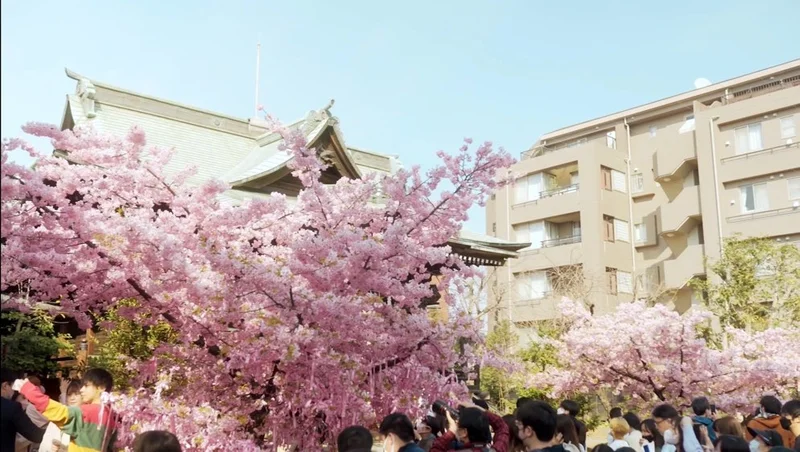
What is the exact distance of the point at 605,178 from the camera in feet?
98.5

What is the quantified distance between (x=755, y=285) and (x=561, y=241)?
1236cm

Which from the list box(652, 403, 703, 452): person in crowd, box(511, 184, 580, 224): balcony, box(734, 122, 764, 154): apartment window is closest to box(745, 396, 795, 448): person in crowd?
box(652, 403, 703, 452): person in crowd

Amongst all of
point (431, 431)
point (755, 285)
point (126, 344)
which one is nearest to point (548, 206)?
point (755, 285)

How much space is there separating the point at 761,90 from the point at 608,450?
26.8m

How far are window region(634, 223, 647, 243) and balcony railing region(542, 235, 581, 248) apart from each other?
8.66 feet

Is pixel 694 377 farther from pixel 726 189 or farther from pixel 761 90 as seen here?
pixel 761 90

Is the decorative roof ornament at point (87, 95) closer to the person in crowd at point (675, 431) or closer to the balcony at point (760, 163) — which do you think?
the person in crowd at point (675, 431)

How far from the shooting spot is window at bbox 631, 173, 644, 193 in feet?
99.7

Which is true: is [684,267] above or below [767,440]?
above

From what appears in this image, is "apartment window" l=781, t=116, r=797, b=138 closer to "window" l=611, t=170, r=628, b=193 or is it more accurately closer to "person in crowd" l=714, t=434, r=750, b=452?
"window" l=611, t=170, r=628, b=193

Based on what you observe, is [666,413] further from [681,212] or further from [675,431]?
[681,212]

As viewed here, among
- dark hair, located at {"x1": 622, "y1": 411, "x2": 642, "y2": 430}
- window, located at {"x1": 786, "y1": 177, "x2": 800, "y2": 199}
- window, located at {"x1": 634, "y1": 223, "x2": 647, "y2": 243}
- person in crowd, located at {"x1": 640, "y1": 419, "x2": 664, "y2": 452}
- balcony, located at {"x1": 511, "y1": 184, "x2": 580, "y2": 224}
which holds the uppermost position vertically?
balcony, located at {"x1": 511, "y1": 184, "x2": 580, "y2": 224}

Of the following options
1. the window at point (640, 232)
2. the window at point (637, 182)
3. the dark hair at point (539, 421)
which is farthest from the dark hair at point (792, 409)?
the window at point (637, 182)

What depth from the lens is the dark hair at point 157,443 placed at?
3.35 meters
